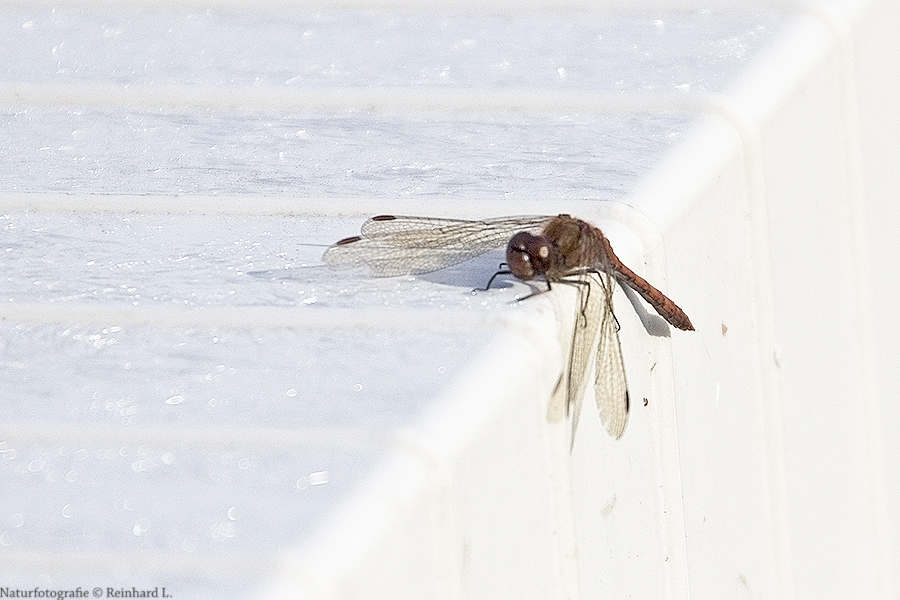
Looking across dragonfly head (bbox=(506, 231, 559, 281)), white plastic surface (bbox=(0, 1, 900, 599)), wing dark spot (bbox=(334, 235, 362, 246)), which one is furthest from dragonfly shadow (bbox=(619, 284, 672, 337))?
wing dark spot (bbox=(334, 235, 362, 246))

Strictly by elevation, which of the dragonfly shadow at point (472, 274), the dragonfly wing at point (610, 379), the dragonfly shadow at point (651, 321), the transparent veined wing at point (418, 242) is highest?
the transparent veined wing at point (418, 242)

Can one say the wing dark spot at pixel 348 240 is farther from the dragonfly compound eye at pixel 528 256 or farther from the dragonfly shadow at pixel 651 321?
the dragonfly shadow at pixel 651 321

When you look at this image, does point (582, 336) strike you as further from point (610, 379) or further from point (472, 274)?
point (472, 274)

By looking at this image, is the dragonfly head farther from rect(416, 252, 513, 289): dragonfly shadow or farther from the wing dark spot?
the wing dark spot

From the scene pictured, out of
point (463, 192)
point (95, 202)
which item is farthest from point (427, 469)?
point (95, 202)

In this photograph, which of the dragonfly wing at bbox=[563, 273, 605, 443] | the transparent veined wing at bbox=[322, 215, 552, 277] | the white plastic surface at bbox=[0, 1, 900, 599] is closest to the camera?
the white plastic surface at bbox=[0, 1, 900, 599]

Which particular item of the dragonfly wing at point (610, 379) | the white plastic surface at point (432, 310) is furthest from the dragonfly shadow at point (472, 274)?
the dragonfly wing at point (610, 379)

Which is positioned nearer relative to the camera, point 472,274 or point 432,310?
point 432,310

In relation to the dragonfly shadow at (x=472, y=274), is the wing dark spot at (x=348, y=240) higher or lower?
higher

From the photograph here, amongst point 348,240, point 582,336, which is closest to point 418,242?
point 348,240
